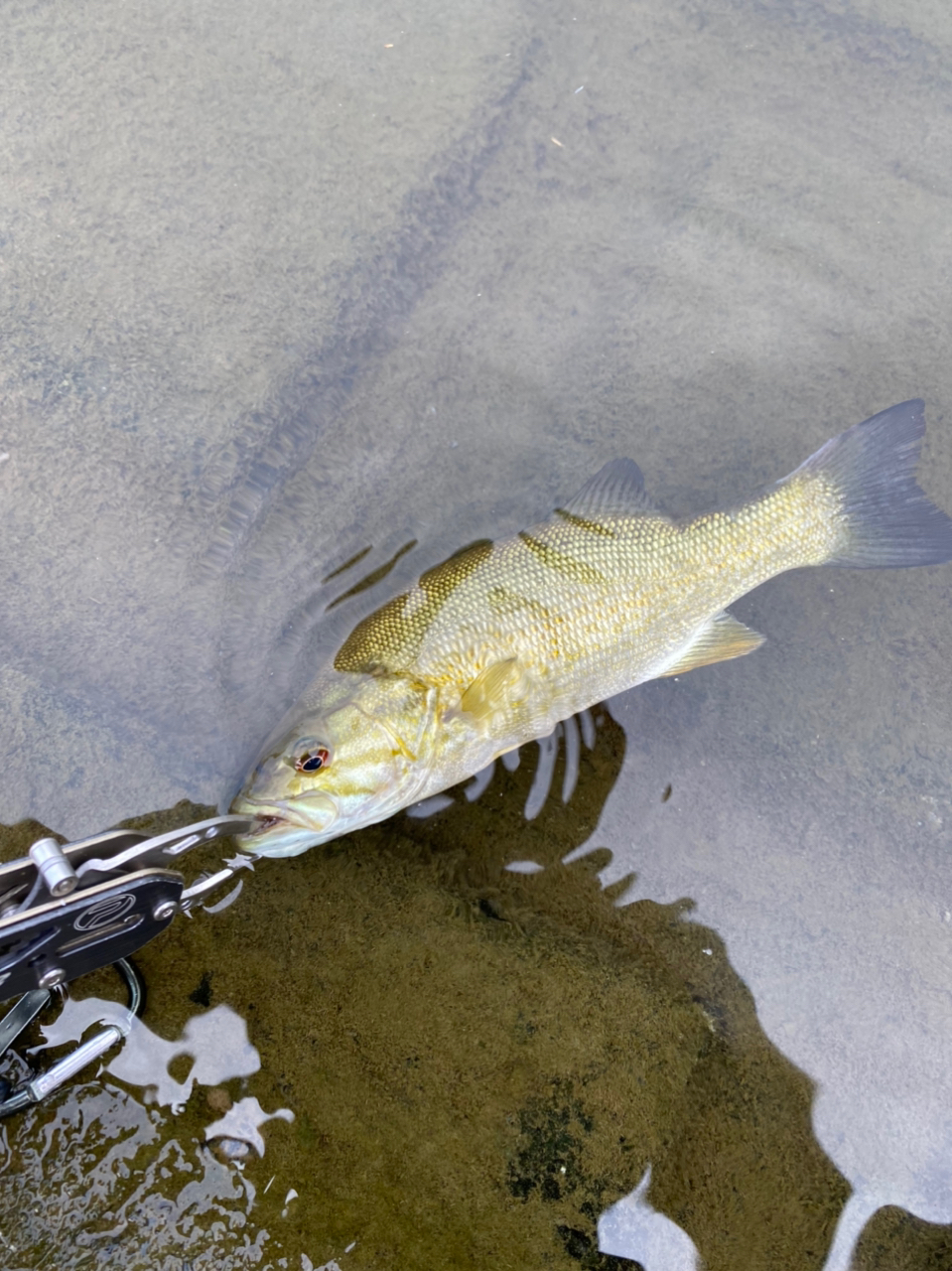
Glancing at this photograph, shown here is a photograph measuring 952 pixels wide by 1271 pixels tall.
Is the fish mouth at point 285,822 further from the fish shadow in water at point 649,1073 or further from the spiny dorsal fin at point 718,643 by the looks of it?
the spiny dorsal fin at point 718,643

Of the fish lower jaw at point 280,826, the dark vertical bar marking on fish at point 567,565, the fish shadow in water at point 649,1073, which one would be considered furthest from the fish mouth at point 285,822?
the dark vertical bar marking on fish at point 567,565

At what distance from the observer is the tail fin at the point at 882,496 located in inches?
121

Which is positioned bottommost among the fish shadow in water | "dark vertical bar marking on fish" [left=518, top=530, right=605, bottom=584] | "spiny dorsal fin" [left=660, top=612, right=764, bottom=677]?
the fish shadow in water

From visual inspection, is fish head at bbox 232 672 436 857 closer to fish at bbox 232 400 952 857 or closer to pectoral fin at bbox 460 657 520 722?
fish at bbox 232 400 952 857

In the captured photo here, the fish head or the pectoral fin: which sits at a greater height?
the pectoral fin

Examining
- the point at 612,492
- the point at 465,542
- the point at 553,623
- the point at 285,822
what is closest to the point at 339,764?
the point at 285,822

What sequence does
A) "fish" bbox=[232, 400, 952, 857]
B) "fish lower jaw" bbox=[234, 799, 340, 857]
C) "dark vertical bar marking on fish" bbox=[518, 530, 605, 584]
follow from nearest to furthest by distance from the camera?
"fish lower jaw" bbox=[234, 799, 340, 857]
"fish" bbox=[232, 400, 952, 857]
"dark vertical bar marking on fish" bbox=[518, 530, 605, 584]

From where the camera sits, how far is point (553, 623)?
2.88m

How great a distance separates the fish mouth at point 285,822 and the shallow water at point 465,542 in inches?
11.4

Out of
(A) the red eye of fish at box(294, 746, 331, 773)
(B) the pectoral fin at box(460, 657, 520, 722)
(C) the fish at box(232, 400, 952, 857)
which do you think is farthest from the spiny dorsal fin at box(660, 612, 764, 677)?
(A) the red eye of fish at box(294, 746, 331, 773)

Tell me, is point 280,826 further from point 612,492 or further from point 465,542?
point 612,492

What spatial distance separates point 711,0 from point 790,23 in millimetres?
359

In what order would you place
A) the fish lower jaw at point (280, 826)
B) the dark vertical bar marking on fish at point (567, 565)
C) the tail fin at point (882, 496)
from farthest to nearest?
the tail fin at point (882, 496) < the dark vertical bar marking on fish at point (567, 565) < the fish lower jaw at point (280, 826)

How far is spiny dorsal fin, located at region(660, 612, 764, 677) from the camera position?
311cm
